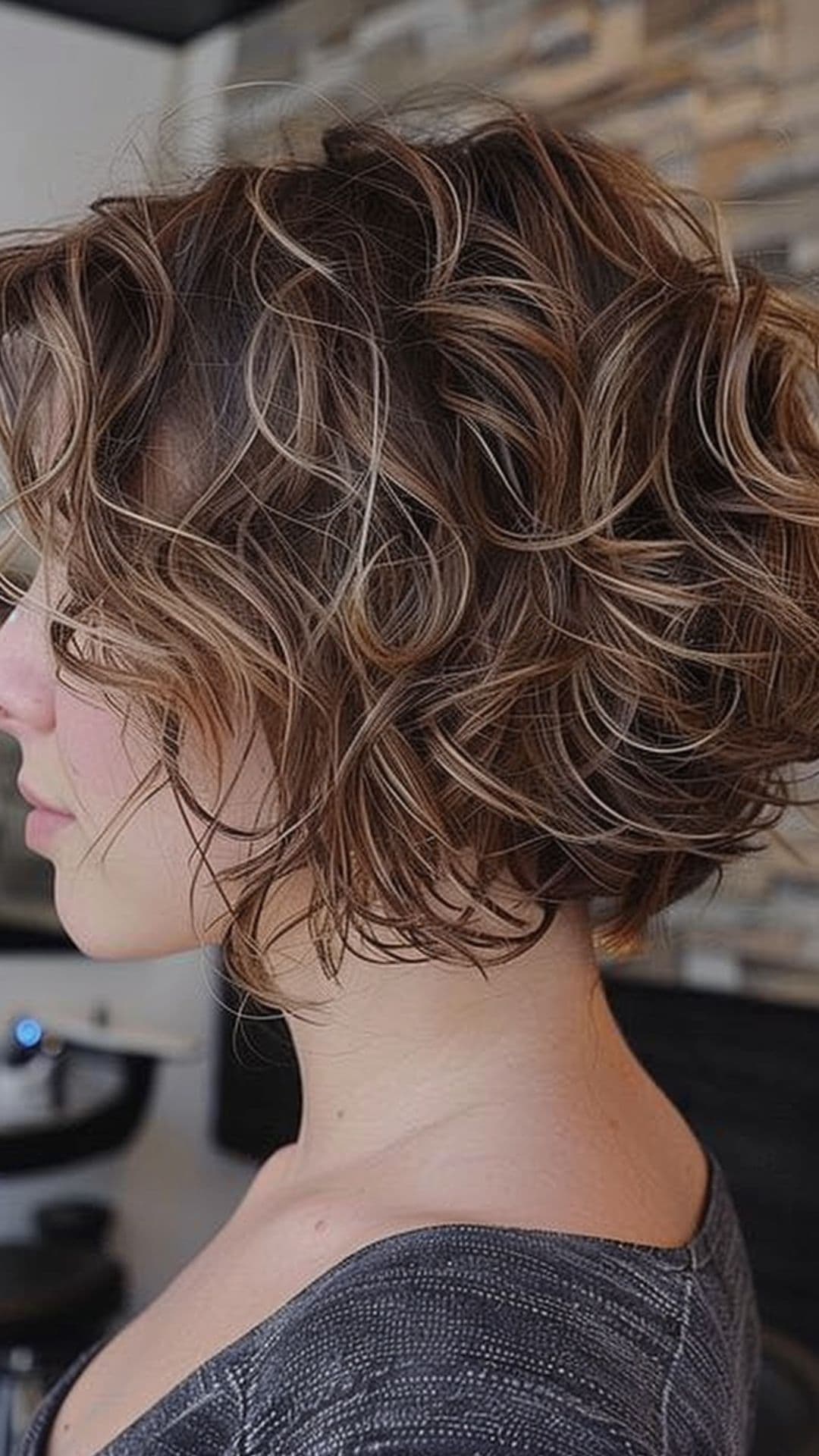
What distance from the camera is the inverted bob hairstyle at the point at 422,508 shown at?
61 centimetres

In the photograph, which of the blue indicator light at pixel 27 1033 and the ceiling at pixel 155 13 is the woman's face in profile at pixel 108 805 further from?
the ceiling at pixel 155 13

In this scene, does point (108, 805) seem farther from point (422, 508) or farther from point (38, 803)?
point (422, 508)

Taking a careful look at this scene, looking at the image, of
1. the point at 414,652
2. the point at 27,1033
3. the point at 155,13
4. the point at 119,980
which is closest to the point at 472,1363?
the point at 414,652

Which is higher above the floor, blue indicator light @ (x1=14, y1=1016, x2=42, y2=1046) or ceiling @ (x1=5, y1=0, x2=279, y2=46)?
ceiling @ (x1=5, y1=0, x2=279, y2=46)

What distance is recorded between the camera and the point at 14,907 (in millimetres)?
2281

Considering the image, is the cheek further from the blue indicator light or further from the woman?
the blue indicator light

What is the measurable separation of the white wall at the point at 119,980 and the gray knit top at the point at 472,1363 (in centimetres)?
166

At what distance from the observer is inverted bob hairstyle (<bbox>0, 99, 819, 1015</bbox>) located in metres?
0.61

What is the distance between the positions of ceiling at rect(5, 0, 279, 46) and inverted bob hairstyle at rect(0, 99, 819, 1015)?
5.98 feet

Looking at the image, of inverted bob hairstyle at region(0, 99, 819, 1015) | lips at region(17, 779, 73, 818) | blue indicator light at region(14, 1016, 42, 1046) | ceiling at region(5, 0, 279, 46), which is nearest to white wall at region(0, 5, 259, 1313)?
ceiling at region(5, 0, 279, 46)

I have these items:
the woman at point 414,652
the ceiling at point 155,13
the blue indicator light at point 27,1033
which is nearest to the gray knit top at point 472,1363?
the woman at point 414,652

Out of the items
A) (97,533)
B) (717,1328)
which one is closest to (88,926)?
(97,533)

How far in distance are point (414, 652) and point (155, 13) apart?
2.02 meters

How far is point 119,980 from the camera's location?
7.81 feet
